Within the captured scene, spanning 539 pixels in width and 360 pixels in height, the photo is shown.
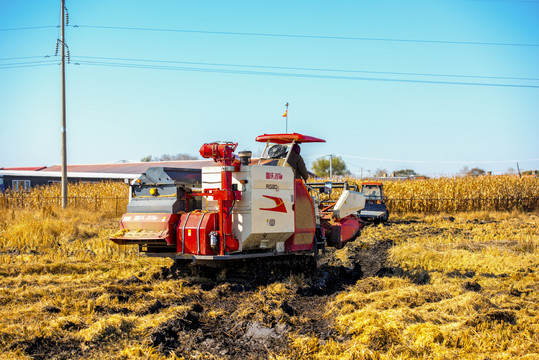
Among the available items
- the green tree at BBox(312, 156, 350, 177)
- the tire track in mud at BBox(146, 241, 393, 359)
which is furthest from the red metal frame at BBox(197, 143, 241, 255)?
the green tree at BBox(312, 156, 350, 177)

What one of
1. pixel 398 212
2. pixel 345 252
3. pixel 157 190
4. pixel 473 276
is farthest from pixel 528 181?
pixel 157 190

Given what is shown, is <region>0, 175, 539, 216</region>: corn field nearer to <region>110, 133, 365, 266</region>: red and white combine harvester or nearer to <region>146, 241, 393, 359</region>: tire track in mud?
<region>110, 133, 365, 266</region>: red and white combine harvester

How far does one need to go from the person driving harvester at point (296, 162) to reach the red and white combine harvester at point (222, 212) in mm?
164

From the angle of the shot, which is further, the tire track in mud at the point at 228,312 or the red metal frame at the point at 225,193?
the red metal frame at the point at 225,193

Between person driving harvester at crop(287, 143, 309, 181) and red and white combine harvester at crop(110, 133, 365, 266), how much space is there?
0.54 ft

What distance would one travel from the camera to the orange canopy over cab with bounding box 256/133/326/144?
1023 cm

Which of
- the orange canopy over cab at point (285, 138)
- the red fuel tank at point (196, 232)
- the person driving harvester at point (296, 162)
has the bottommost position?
the red fuel tank at point (196, 232)

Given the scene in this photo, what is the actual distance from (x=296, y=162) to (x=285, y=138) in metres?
0.54

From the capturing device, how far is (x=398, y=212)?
2978 centimetres

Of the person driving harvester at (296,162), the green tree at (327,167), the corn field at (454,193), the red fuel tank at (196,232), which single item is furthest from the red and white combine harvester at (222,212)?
the green tree at (327,167)

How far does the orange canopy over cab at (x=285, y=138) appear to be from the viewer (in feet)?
33.6

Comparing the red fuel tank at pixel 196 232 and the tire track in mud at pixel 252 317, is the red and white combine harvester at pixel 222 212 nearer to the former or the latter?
the red fuel tank at pixel 196 232

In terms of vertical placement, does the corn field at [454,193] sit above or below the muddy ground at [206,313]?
above

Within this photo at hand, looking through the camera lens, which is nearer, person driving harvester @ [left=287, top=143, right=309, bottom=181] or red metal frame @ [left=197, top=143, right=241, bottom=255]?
red metal frame @ [left=197, top=143, right=241, bottom=255]
